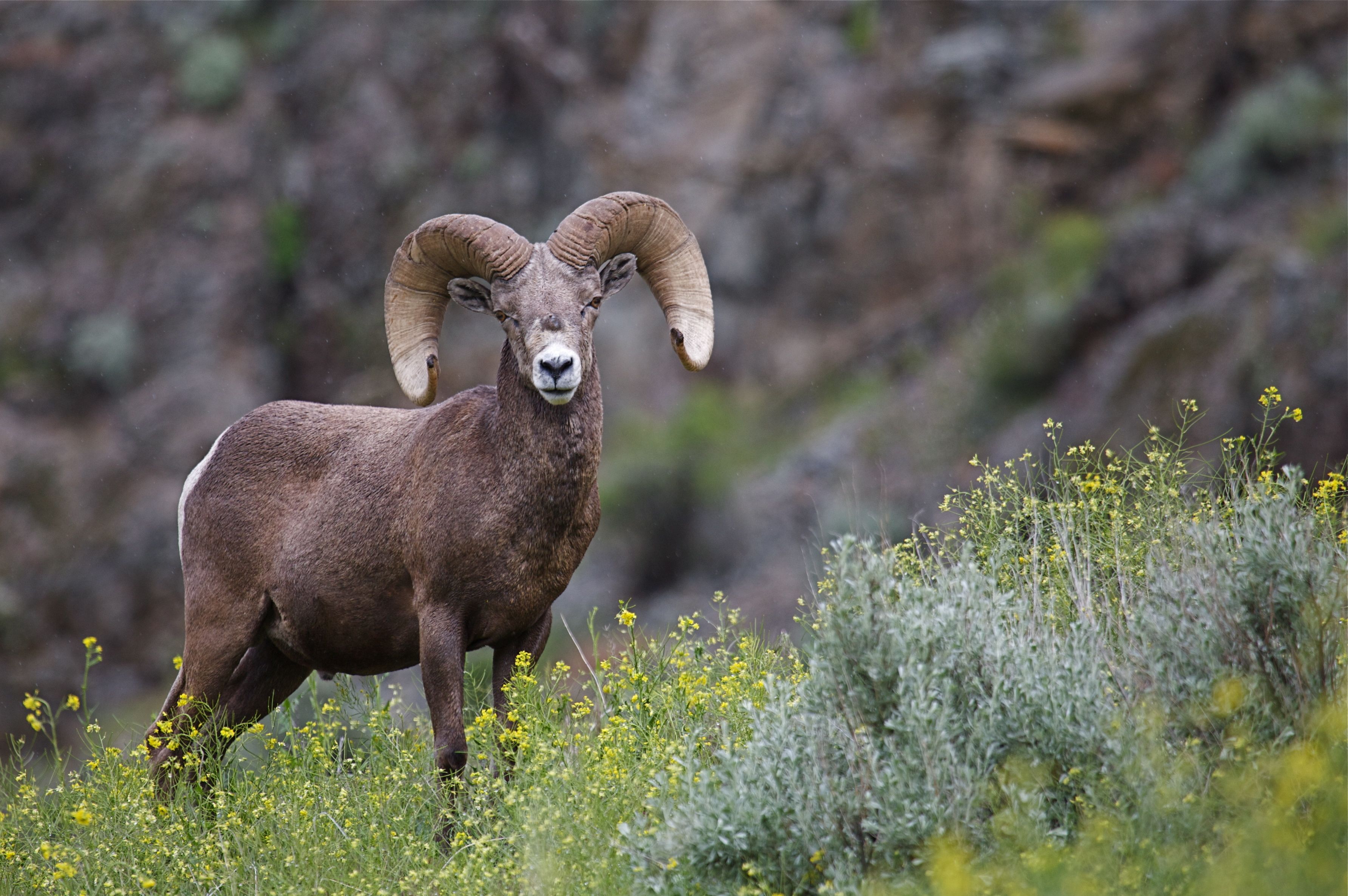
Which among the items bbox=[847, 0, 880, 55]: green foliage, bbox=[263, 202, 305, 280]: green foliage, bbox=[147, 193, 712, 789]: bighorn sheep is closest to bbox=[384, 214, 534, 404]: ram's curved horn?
bbox=[147, 193, 712, 789]: bighorn sheep

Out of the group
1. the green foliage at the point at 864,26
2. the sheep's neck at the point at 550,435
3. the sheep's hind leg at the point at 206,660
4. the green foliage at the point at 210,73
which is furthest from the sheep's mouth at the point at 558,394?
the green foliage at the point at 210,73

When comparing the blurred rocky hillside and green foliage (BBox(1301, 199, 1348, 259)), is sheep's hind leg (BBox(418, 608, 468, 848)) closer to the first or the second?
the blurred rocky hillside

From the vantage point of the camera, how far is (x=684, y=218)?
78.4 feet

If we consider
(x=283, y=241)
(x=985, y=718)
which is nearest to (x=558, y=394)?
(x=985, y=718)

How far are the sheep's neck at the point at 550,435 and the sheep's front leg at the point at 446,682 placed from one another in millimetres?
690

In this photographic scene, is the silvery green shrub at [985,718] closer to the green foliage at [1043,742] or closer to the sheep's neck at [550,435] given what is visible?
the green foliage at [1043,742]

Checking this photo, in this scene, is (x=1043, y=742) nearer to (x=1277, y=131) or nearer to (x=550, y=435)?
(x=550, y=435)

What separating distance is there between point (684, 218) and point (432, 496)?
61.5 feet

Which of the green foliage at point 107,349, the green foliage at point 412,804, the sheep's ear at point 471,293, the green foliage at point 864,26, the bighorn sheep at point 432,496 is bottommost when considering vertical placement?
the green foliage at point 412,804

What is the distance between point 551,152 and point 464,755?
20313 millimetres

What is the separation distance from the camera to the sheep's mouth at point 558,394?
17.9ft

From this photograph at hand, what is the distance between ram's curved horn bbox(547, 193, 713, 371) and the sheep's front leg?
1.55 metres

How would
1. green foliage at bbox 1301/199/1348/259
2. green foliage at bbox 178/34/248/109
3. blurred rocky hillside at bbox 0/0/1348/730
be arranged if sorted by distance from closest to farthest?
green foliage at bbox 1301/199/1348/259, blurred rocky hillside at bbox 0/0/1348/730, green foliage at bbox 178/34/248/109

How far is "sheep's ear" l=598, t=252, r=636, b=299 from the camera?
6.11 meters
